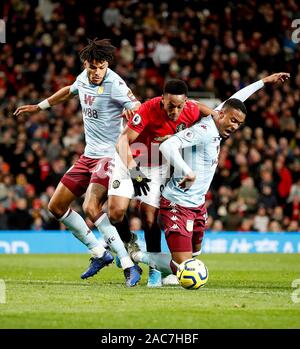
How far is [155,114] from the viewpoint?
1060 cm

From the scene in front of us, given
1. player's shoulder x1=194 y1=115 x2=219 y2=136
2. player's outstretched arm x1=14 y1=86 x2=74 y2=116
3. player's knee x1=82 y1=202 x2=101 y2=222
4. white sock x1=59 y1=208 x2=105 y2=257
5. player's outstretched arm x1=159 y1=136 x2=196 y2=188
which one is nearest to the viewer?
player's outstretched arm x1=159 y1=136 x2=196 y2=188

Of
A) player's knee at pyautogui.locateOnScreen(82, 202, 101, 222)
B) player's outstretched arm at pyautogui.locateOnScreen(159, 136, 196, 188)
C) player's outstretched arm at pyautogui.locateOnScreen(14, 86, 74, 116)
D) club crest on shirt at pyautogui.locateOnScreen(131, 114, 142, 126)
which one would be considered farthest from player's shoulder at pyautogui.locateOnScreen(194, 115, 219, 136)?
player's outstretched arm at pyautogui.locateOnScreen(14, 86, 74, 116)

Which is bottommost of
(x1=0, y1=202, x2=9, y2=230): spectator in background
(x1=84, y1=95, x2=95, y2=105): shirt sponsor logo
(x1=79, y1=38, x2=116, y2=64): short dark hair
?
(x1=0, y1=202, x2=9, y2=230): spectator in background

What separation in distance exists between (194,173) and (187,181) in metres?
0.80

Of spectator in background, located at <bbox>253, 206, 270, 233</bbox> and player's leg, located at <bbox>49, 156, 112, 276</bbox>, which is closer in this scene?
player's leg, located at <bbox>49, 156, 112, 276</bbox>

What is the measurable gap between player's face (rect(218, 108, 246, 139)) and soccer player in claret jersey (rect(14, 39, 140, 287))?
1280 millimetres

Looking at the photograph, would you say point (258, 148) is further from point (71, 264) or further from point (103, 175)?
point (103, 175)

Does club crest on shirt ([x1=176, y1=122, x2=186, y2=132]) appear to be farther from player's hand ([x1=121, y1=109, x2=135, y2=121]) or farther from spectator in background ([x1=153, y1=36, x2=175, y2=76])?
spectator in background ([x1=153, y1=36, x2=175, y2=76])

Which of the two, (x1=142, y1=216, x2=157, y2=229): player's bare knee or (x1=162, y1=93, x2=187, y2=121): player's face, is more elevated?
(x1=162, y1=93, x2=187, y2=121): player's face

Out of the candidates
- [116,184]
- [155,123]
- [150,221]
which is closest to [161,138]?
[155,123]

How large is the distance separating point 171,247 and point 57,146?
1071cm

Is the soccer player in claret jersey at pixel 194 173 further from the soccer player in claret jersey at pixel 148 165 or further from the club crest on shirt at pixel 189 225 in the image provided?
the soccer player in claret jersey at pixel 148 165

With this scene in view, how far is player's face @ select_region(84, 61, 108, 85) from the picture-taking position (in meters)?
11.0
